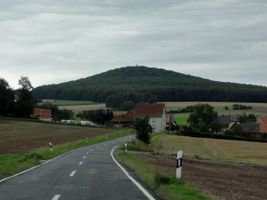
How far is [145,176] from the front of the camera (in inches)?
785

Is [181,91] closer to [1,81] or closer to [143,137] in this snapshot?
[1,81]

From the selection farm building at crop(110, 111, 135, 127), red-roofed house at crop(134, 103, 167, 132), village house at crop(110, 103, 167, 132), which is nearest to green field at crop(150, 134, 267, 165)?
village house at crop(110, 103, 167, 132)

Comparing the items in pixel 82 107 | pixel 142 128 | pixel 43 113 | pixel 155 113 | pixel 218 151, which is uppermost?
pixel 82 107

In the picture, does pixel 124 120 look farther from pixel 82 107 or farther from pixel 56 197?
pixel 56 197

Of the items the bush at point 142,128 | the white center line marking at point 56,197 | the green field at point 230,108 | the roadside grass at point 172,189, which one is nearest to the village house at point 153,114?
the green field at point 230,108

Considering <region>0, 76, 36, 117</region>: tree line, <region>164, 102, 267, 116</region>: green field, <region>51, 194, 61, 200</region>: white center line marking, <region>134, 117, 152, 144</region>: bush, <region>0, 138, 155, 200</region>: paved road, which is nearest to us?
<region>51, 194, 61, 200</region>: white center line marking

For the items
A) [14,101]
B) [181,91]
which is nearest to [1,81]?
[14,101]

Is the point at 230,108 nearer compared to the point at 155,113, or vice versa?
the point at 155,113

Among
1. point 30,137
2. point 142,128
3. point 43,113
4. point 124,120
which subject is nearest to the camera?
point 142,128

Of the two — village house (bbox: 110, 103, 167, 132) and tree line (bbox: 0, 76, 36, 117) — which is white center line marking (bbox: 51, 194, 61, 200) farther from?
village house (bbox: 110, 103, 167, 132)

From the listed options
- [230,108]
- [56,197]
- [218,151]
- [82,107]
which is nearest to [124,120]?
[82,107]

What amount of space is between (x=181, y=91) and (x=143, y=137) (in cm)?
12218

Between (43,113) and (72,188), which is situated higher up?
(43,113)

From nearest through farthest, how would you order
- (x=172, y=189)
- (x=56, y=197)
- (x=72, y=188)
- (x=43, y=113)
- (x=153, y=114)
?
(x=56, y=197)
(x=172, y=189)
(x=72, y=188)
(x=153, y=114)
(x=43, y=113)
